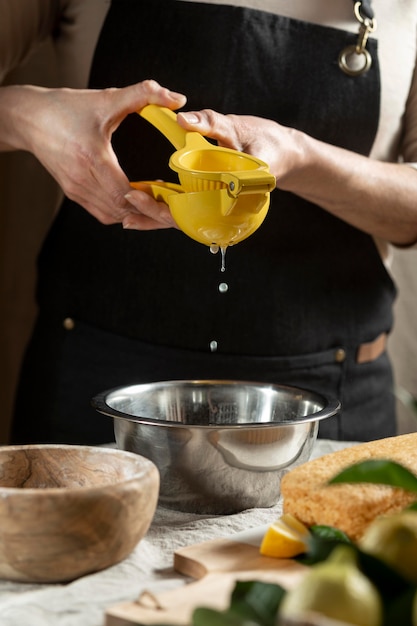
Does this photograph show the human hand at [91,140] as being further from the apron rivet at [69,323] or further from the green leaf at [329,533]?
the green leaf at [329,533]

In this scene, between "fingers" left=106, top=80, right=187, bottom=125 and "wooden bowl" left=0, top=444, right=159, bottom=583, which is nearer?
"wooden bowl" left=0, top=444, right=159, bottom=583

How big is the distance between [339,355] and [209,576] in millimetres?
741

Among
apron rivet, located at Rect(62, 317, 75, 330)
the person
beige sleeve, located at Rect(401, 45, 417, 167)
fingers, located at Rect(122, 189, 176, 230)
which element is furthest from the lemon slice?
beige sleeve, located at Rect(401, 45, 417, 167)

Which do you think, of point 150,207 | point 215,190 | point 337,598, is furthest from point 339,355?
point 337,598

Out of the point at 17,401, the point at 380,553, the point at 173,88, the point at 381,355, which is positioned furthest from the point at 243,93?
the point at 380,553

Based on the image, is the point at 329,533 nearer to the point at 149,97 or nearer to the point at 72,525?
the point at 72,525

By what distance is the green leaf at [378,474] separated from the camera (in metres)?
0.63

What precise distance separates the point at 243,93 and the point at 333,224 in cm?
23

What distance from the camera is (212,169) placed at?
916 millimetres

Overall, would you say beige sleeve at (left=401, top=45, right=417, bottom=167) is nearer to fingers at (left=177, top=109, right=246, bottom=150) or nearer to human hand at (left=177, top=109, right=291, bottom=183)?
human hand at (left=177, top=109, right=291, bottom=183)

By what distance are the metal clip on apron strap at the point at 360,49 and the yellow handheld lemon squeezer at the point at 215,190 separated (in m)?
0.44

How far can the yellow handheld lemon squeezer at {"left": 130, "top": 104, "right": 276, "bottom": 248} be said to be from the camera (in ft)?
2.72

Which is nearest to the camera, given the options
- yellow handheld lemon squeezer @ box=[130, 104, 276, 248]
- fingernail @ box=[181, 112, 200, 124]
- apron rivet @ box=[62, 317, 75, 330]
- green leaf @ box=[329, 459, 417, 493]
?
green leaf @ box=[329, 459, 417, 493]

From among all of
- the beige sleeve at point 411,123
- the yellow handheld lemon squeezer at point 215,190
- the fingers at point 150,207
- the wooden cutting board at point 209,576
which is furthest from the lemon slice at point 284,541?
the beige sleeve at point 411,123
